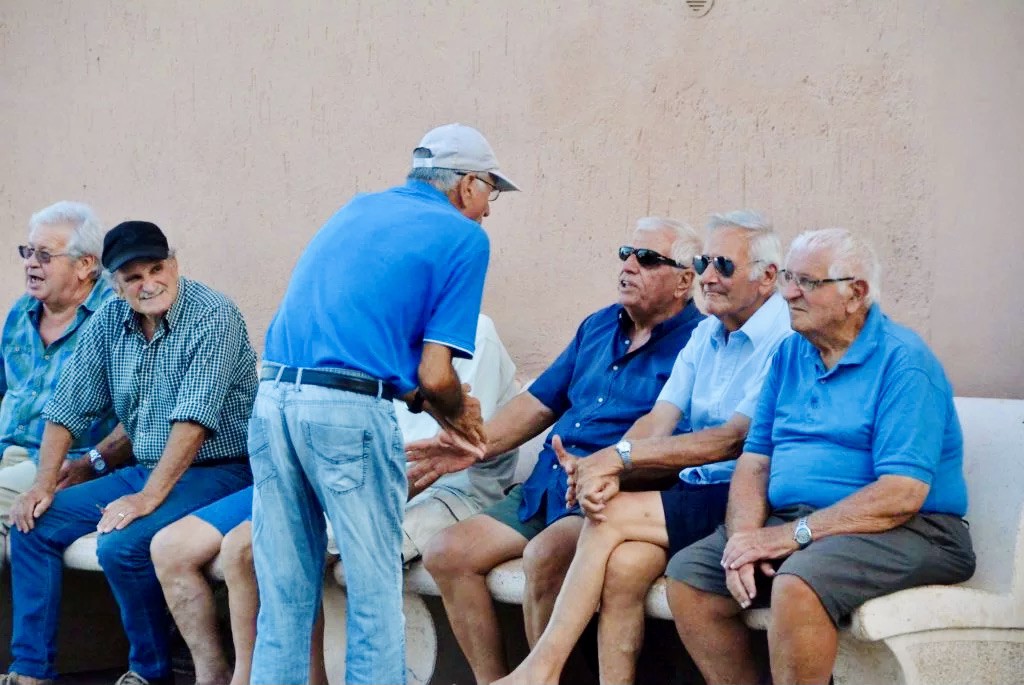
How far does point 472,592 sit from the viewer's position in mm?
4527

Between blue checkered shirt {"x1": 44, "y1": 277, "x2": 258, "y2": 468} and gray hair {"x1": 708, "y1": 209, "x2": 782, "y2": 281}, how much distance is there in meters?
1.73

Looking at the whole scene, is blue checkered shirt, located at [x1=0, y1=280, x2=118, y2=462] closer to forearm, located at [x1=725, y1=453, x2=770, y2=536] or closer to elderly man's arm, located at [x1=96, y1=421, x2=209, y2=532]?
elderly man's arm, located at [x1=96, y1=421, x2=209, y2=532]

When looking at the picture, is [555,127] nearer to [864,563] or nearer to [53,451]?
[53,451]

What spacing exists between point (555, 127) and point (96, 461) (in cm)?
212

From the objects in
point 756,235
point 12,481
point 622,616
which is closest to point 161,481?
point 12,481

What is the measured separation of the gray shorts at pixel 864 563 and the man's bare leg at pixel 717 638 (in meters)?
0.04

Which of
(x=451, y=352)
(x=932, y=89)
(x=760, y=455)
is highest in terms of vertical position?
(x=932, y=89)

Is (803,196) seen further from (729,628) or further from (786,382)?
(729,628)

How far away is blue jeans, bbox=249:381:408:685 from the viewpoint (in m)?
3.83

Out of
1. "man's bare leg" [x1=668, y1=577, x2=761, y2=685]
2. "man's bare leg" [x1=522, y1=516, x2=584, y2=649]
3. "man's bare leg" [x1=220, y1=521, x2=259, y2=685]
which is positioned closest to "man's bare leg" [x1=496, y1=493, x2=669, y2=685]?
"man's bare leg" [x1=522, y1=516, x2=584, y2=649]

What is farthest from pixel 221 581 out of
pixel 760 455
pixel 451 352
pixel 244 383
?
pixel 760 455

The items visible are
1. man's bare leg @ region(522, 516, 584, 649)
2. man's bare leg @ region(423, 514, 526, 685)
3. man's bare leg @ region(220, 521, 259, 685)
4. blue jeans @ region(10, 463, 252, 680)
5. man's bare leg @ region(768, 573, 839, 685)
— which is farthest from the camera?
blue jeans @ region(10, 463, 252, 680)

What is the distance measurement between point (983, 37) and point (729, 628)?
85.4 inches

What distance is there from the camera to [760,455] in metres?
4.29
